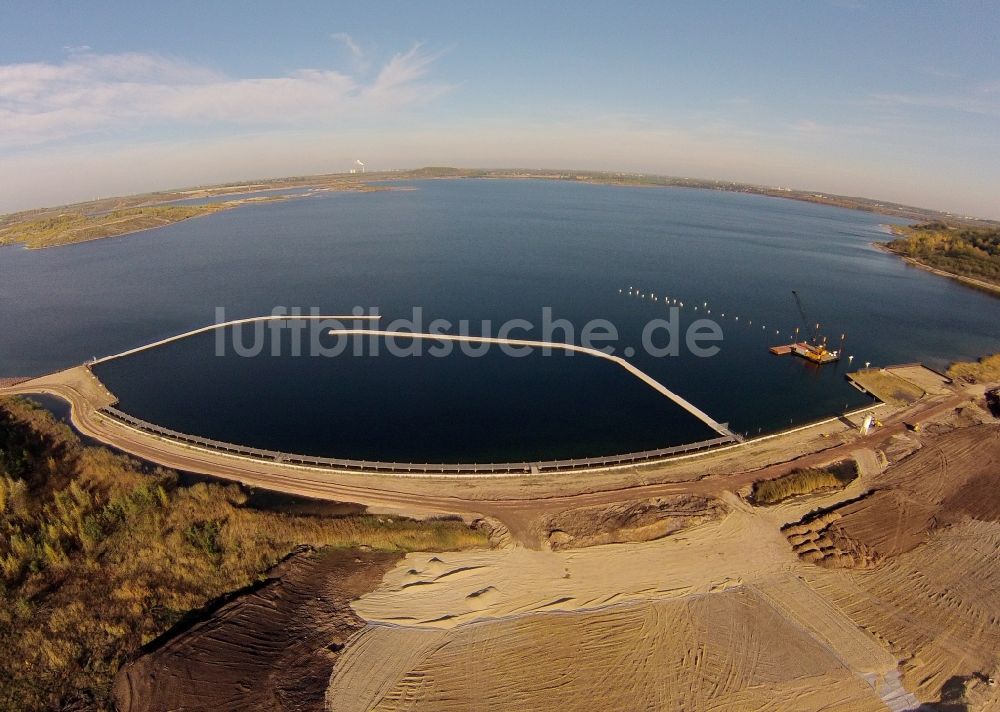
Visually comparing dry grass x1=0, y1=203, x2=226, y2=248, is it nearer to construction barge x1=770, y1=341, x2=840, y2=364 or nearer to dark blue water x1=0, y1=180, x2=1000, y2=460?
dark blue water x1=0, y1=180, x2=1000, y2=460

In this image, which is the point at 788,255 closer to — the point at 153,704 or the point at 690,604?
the point at 690,604

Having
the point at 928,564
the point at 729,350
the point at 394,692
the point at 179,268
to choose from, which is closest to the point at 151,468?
the point at 394,692

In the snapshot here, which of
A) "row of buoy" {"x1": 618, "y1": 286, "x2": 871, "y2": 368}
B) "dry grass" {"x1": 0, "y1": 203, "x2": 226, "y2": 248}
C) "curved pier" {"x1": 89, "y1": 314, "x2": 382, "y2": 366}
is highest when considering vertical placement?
"dry grass" {"x1": 0, "y1": 203, "x2": 226, "y2": 248}

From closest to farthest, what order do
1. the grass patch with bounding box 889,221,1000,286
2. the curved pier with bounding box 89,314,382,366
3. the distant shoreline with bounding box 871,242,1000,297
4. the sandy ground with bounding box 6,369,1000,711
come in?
the sandy ground with bounding box 6,369,1000,711, the curved pier with bounding box 89,314,382,366, the distant shoreline with bounding box 871,242,1000,297, the grass patch with bounding box 889,221,1000,286

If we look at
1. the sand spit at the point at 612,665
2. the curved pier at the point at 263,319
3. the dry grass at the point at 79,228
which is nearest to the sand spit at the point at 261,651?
the sand spit at the point at 612,665

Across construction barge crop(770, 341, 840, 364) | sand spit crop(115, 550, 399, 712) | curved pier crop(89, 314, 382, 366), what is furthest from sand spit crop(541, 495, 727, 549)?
curved pier crop(89, 314, 382, 366)

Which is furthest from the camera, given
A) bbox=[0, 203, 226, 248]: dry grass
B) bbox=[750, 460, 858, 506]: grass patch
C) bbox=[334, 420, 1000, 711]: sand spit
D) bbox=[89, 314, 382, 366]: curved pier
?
bbox=[0, 203, 226, 248]: dry grass

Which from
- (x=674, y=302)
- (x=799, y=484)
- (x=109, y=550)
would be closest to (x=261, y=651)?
(x=109, y=550)

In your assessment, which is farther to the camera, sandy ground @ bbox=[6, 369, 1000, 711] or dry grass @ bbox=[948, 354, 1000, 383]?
dry grass @ bbox=[948, 354, 1000, 383]
